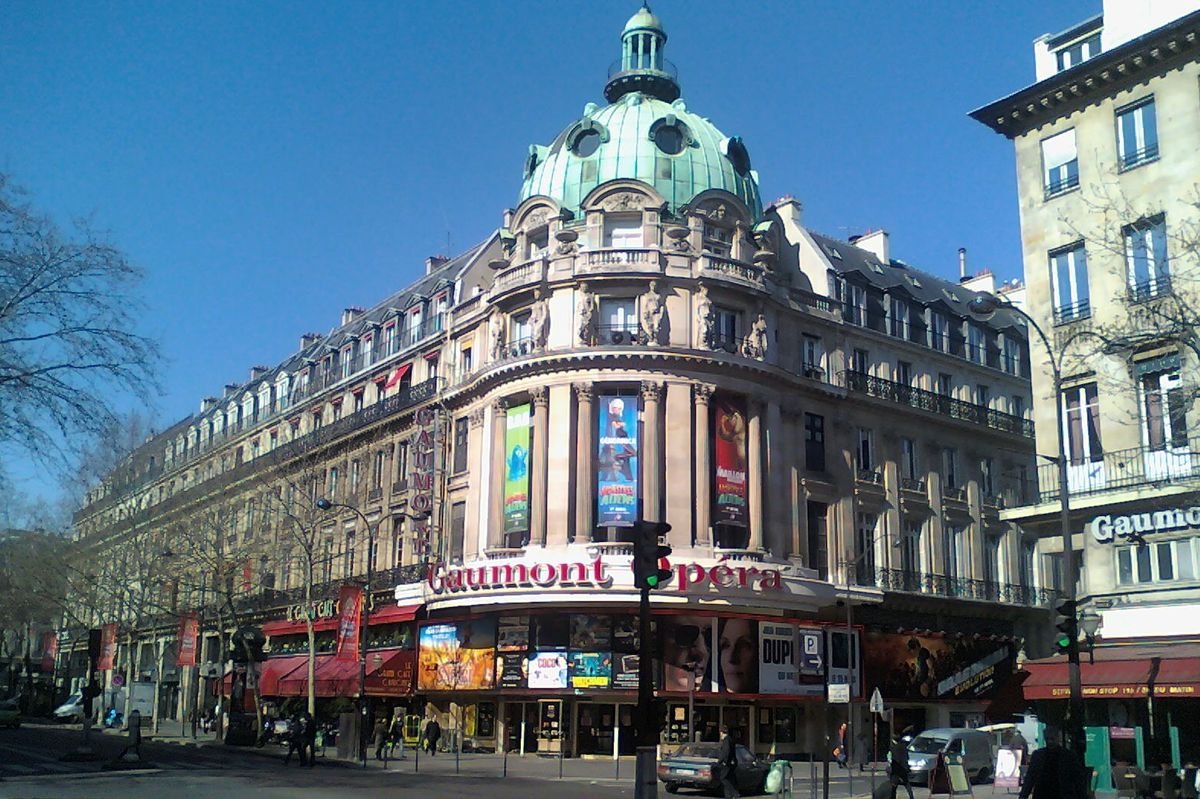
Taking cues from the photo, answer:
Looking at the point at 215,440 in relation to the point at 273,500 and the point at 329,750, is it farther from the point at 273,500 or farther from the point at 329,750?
the point at 329,750

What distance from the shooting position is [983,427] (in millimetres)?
53562

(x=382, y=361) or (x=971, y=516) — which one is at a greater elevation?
(x=382, y=361)

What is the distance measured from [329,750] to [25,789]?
23591 millimetres

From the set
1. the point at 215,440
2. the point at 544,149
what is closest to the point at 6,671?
the point at 215,440

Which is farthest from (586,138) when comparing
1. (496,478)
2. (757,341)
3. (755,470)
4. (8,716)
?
(8,716)

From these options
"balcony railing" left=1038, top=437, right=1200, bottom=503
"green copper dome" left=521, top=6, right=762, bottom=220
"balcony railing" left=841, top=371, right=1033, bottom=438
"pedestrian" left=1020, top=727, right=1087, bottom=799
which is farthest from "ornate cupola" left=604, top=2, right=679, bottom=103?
"pedestrian" left=1020, top=727, right=1087, bottom=799

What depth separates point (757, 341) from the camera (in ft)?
145

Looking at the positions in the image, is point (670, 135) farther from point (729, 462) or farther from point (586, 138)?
point (729, 462)

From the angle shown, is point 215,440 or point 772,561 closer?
point 772,561

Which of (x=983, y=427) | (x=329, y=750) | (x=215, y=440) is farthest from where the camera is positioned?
(x=215, y=440)

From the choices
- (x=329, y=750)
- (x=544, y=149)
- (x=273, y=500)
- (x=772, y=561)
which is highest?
(x=544, y=149)

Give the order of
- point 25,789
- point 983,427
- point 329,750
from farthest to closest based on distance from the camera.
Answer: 1. point 983,427
2. point 329,750
3. point 25,789

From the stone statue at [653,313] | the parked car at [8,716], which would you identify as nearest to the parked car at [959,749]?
the stone statue at [653,313]

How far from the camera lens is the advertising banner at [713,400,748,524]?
42.0 meters
